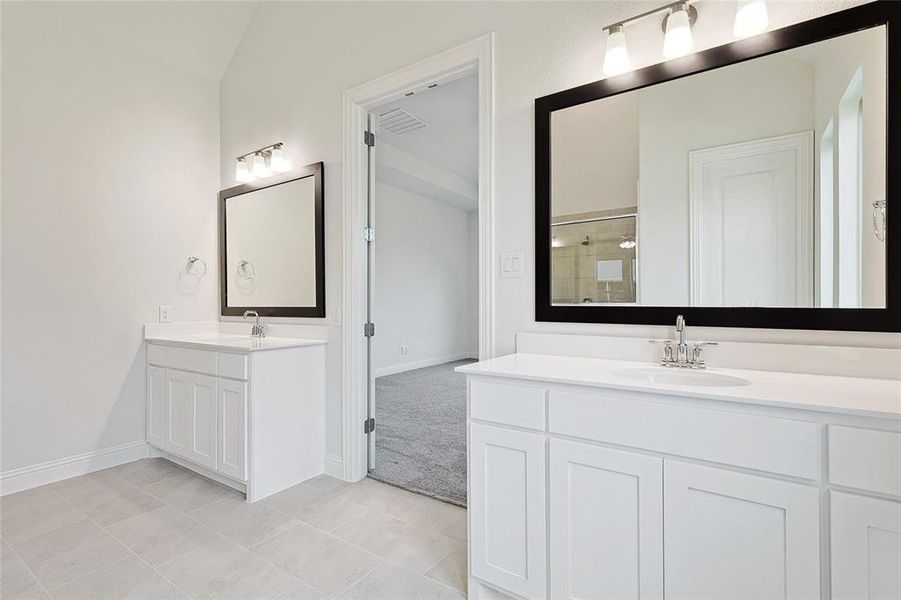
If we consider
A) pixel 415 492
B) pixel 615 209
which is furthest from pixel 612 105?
pixel 415 492

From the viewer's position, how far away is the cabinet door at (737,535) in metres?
1.08

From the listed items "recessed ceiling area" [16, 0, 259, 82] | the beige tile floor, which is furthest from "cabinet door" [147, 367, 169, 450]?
"recessed ceiling area" [16, 0, 259, 82]

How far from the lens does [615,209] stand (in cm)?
186

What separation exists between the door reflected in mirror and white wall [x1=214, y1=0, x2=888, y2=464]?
13 centimetres

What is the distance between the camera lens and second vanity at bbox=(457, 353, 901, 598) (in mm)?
1030

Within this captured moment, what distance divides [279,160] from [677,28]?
245cm

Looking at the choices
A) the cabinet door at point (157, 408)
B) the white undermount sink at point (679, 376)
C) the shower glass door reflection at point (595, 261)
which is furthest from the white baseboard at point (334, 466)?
the white undermount sink at point (679, 376)

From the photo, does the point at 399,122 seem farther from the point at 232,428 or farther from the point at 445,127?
the point at 232,428

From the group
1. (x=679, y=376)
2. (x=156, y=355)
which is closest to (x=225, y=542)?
(x=156, y=355)

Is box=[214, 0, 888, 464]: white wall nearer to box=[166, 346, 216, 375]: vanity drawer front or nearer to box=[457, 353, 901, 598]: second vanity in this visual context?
box=[457, 353, 901, 598]: second vanity

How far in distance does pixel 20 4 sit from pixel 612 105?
3406 millimetres

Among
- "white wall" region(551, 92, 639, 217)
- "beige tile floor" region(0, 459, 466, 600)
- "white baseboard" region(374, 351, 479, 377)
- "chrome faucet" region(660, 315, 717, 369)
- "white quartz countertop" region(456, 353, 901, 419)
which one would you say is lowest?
"beige tile floor" region(0, 459, 466, 600)

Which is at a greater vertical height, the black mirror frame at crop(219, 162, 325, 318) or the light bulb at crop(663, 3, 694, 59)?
the light bulb at crop(663, 3, 694, 59)

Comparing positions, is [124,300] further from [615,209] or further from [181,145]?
[615,209]
